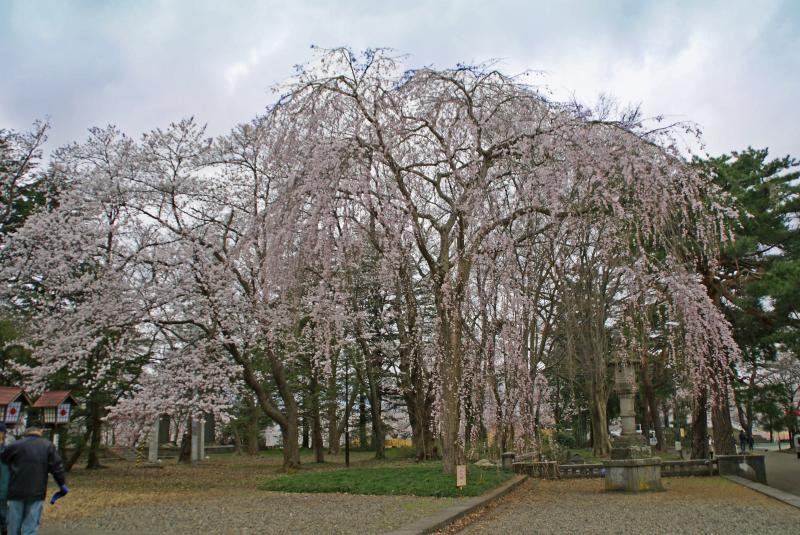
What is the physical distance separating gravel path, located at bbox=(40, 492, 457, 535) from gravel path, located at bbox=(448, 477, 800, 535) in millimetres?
1130

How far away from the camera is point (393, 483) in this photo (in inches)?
492

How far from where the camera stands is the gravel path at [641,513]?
8016 mm

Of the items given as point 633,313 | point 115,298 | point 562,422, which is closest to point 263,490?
point 115,298

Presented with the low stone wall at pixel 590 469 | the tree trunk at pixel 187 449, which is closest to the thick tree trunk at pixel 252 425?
the tree trunk at pixel 187 449

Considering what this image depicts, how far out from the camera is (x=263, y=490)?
44.7 feet

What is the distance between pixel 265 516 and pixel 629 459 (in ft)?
25.3

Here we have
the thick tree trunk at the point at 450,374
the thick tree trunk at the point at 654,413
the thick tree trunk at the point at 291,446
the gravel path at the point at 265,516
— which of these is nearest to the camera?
the gravel path at the point at 265,516

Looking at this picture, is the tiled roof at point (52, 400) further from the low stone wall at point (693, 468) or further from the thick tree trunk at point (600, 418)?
the thick tree trunk at point (600, 418)

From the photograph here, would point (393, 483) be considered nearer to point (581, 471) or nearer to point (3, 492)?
point (581, 471)

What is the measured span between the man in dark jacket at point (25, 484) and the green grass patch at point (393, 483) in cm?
682

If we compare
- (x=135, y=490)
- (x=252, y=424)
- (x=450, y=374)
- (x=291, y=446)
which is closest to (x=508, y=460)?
(x=450, y=374)

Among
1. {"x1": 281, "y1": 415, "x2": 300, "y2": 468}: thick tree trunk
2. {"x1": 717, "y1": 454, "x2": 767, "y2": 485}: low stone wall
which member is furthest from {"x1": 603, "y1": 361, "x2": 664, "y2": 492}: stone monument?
{"x1": 281, "y1": 415, "x2": 300, "y2": 468}: thick tree trunk

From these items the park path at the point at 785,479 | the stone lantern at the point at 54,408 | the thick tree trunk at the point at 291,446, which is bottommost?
the park path at the point at 785,479

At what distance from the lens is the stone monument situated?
12.7 m
